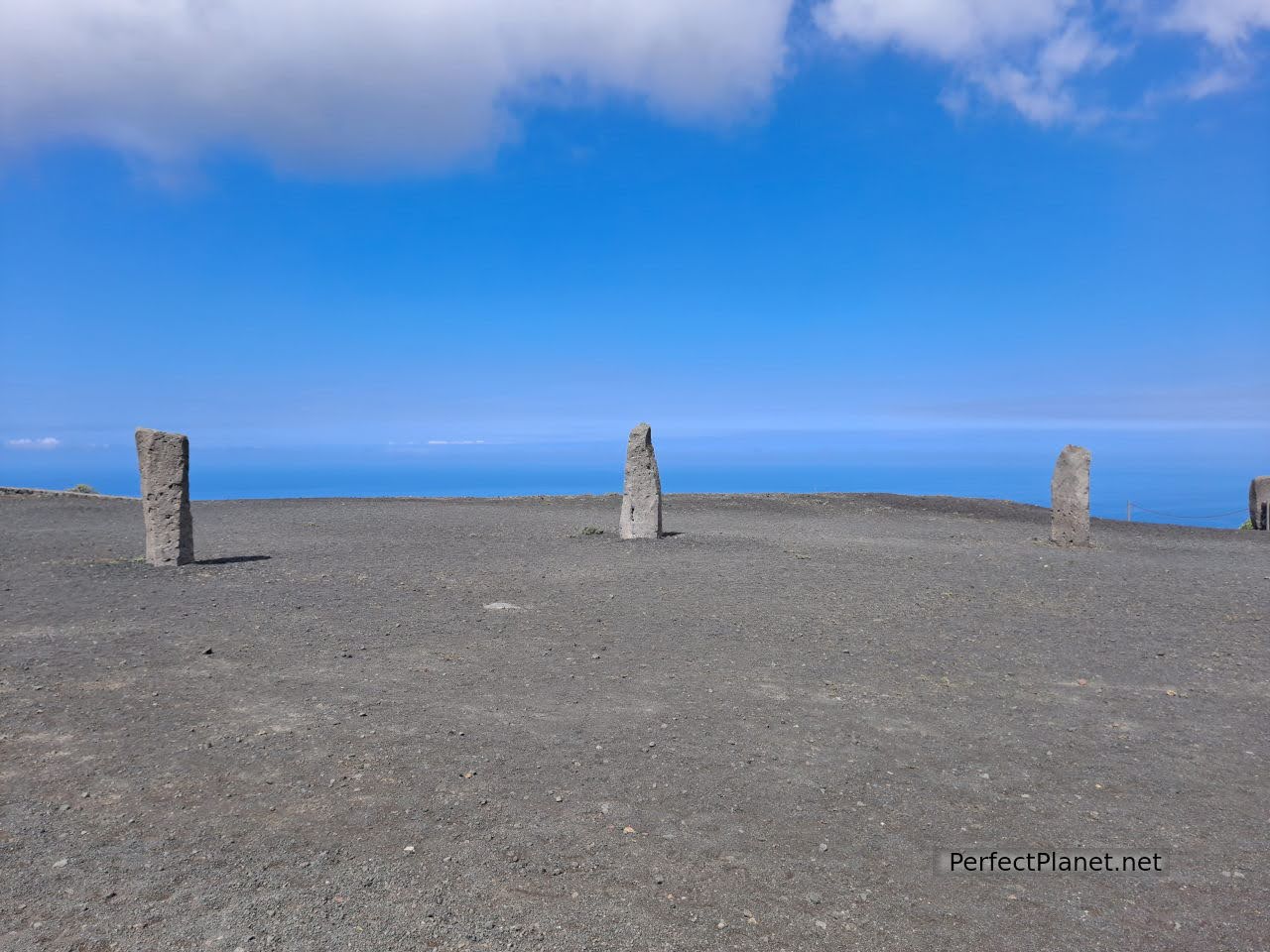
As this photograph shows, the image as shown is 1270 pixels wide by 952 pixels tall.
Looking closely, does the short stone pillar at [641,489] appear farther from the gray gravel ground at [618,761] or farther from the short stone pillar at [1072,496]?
the short stone pillar at [1072,496]

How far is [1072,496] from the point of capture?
1597 centimetres

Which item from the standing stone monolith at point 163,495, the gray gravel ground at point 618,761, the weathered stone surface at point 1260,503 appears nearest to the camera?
the gray gravel ground at point 618,761

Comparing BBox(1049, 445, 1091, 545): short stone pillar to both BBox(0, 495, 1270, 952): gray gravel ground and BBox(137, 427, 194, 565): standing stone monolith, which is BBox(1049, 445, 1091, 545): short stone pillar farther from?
BBox(137, 427, 194, 565): standing stone monolith

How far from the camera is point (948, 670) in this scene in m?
7.66

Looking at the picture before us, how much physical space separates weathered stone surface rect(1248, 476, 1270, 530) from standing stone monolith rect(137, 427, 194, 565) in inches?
1021

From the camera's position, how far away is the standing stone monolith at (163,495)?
40.4ft

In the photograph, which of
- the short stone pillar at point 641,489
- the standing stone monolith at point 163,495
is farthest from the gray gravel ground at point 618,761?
the short stone pillar at point 641,489

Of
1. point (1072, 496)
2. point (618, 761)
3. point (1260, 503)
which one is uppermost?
point (1072, 496)

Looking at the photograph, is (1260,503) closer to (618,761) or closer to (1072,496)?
(1072,496)

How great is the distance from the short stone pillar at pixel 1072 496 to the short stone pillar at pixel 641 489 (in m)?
7.55

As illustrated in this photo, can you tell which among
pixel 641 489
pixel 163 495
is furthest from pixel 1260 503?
pixel 163 495

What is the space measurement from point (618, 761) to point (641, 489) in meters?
10.6

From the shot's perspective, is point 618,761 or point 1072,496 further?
point 1072,496

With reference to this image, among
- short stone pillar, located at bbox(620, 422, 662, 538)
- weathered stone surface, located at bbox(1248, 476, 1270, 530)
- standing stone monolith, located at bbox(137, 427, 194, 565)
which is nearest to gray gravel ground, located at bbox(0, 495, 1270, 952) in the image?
standing stone monolith, located at bbox(137, 427, 194, 565)
